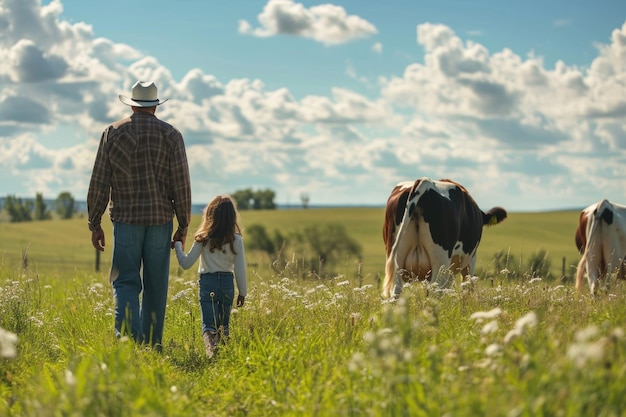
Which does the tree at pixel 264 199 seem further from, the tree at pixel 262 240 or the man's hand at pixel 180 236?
the man's hand at pixel 180 236

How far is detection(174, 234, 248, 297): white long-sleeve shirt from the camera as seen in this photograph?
806 cm

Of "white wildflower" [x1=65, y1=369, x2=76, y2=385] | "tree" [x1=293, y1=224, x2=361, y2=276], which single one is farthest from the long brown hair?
"tree" [x1=293, y1=224, x2=361, y2=276]

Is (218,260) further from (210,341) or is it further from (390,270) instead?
(390,270)

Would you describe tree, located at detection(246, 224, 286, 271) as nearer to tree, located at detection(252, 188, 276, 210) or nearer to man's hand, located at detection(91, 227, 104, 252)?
tree, located at detection(252, 188, 276, 210)

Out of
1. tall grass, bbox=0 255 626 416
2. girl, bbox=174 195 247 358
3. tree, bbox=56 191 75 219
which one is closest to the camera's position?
tall grass, bbox=0 255 626 416

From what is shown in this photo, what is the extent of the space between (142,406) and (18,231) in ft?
346

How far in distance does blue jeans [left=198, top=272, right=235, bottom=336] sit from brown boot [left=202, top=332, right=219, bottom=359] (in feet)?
0.54

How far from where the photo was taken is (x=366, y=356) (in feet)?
19.4

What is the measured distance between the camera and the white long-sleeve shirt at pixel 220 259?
26.5 ft

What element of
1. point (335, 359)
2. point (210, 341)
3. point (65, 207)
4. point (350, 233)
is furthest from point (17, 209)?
point (335, 359)

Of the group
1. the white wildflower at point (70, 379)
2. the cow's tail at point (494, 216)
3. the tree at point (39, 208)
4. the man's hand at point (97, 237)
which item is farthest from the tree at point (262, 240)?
the tree at point (39, 208)

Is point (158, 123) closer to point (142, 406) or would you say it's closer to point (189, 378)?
point (189, 378)

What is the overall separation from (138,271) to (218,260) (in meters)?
0.89

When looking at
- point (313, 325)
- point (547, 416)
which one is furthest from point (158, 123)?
point (547, 416)
